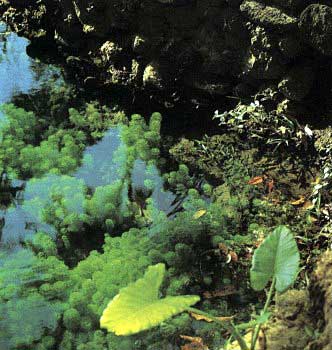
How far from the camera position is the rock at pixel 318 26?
3549 mm

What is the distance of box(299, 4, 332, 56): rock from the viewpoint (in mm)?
3549

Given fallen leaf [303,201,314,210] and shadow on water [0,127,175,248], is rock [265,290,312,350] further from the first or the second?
shadow on water [0,127,175,248]

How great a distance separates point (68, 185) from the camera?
367 centimetres

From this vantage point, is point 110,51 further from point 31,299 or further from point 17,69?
point 31,299

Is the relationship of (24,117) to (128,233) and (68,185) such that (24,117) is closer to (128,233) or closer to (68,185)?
(68,185)

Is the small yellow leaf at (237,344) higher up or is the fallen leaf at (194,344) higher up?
the small yellow leaf at (237,344)

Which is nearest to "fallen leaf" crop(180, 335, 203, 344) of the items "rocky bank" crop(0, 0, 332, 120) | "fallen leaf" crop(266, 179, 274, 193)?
"fallen leaf" crop(266, 179, 274, 193)

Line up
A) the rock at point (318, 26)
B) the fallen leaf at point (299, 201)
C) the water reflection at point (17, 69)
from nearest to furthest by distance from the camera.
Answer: the fallen leaf at point (299, 201), the rock at point (318, 26), the water reflection at point (17, 69)

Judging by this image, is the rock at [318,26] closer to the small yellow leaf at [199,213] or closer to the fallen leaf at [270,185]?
the fallen leaf at [270,185]

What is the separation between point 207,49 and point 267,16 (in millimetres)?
655

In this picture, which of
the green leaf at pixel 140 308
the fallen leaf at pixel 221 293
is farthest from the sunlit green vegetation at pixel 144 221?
the green leaf at pixel 140 308

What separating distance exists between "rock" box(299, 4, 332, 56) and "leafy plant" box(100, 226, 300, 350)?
71.5 inches

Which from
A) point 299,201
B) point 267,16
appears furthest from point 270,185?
point 267,16

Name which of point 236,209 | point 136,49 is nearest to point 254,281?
point 236,209
